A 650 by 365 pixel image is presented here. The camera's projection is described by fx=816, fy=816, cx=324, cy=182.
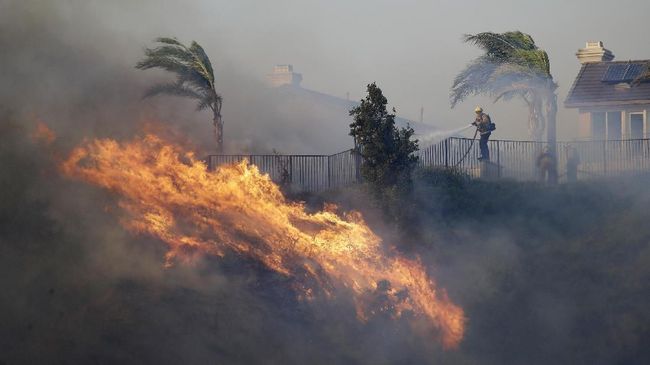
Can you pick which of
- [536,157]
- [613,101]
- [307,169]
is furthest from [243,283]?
[613,101]

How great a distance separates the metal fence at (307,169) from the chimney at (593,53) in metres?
16.3

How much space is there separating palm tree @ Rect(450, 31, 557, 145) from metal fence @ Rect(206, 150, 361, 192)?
6.09 meters

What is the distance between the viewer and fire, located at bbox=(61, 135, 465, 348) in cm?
1975

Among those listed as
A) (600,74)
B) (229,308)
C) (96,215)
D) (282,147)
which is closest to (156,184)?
(96,215)

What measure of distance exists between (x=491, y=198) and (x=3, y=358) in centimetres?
1444

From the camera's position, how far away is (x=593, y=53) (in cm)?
3744

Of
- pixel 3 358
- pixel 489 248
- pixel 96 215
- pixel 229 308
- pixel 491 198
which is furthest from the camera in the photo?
pixel 491 198

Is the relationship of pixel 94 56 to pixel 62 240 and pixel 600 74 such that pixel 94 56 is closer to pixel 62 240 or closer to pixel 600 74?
pixel 62 240

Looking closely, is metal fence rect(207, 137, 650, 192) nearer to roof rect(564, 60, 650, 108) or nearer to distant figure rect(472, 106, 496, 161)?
distant figure rect(472, 106, 496, 161)

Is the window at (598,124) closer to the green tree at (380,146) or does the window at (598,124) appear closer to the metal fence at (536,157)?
the metal fence at (536,157)

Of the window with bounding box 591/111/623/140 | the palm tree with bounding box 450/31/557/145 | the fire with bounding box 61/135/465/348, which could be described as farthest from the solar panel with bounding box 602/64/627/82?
the fire with bounding box 61/135/465/348

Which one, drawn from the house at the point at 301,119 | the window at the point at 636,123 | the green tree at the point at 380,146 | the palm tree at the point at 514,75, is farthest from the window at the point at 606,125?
the green tree at the point at 380,146

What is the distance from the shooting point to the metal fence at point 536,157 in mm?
26156

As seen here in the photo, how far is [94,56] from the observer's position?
27.6 metres
